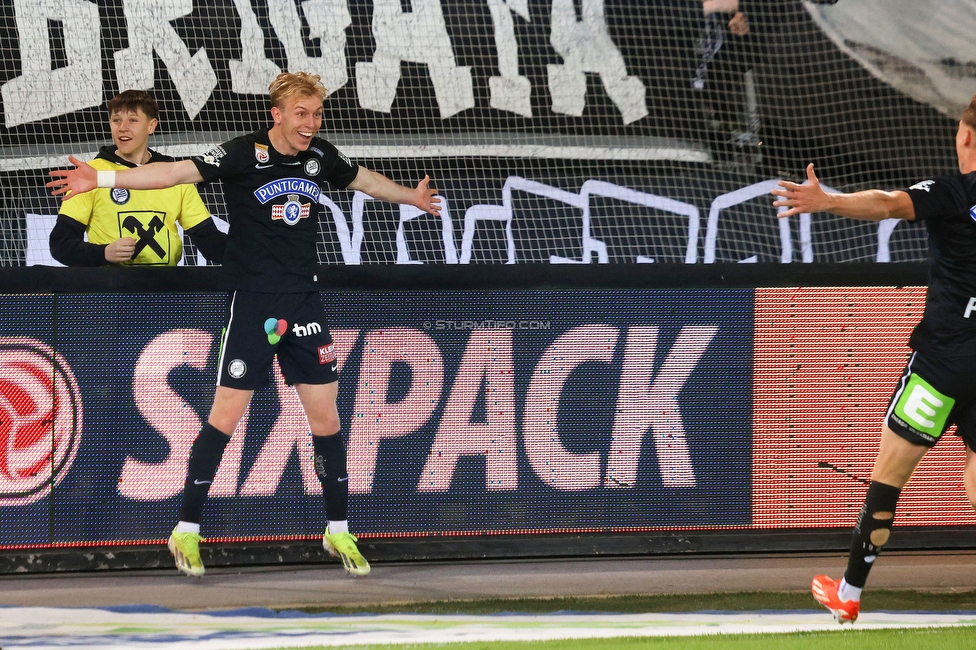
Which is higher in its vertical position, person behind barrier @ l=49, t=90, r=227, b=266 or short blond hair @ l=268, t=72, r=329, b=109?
short blond hair @ l=268, t=72, r=329, b=109

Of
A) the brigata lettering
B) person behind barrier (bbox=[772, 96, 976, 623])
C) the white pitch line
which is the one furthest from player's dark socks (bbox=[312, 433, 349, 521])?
the brigata lettering

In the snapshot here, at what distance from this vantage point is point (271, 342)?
4102mm

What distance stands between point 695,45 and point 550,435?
505 centimetres

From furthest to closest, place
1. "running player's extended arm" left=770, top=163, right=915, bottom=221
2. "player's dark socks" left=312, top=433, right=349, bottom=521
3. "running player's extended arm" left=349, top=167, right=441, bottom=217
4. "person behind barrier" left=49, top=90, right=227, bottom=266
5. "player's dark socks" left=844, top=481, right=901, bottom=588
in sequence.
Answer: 1. "person behind barrier" left=49, top=90, right=227, bottom=266
2. "running player's extended arm" left=349, top=167, right=441, bottom=217
3. "player's dark socks" left=312, top=433, right=349, bottom=521
4. "player's dark socks" left=844, top=481, right=901, bottom=588
5. "running player's extended arm" left=770, top=163, right=915, bottom=221

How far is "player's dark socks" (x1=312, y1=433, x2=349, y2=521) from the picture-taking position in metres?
4.24

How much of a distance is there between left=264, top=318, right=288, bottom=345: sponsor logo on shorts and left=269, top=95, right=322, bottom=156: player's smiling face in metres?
0.71

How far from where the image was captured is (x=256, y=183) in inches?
162

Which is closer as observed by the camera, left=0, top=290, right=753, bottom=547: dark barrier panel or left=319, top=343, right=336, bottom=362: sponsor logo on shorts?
left=319, top=343, right=336, bottom=362: sponsor logo on shorts

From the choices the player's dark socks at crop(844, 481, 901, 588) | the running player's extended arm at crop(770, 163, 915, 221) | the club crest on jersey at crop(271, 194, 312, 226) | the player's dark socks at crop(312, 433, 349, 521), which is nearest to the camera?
→ the running player's extended arm at crop(770, 163, 915, 221)

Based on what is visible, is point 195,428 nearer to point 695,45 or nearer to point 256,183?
point 256,183

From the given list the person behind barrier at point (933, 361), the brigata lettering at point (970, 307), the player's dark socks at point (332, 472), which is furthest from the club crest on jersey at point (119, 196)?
the brigata lettering at point (970, 307)

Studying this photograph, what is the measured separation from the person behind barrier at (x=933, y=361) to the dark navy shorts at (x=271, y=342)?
78.1 inches

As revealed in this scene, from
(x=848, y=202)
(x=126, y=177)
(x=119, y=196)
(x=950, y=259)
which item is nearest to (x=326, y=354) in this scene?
(x=126, y=177)

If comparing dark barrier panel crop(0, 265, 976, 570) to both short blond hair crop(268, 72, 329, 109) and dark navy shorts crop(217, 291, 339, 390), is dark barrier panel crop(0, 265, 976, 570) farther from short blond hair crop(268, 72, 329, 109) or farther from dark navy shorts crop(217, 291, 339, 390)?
short blond hair crop(268, 72, 329, 109)
